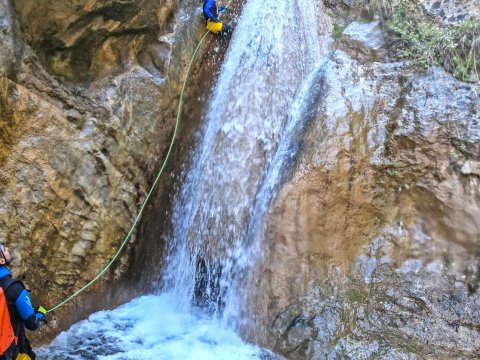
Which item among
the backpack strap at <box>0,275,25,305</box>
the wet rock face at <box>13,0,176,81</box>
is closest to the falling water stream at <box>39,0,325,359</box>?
the wet rock face at <box>13,0,176,81</box>

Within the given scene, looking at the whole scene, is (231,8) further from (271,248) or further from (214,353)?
(214,353)

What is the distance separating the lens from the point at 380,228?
532 centimetres

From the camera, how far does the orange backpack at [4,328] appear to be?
3330mm

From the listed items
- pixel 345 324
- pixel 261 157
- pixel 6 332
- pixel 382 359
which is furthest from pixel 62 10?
pixel 382 359

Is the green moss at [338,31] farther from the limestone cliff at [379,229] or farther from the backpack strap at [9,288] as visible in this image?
the backpack strap at [9,288]

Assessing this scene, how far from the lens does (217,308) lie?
18.9 ft

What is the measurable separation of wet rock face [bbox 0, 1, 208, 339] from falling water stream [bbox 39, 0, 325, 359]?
0.46 metres

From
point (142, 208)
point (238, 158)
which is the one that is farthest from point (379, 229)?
point (142, 208)

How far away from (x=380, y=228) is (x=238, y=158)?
2130 millimetres

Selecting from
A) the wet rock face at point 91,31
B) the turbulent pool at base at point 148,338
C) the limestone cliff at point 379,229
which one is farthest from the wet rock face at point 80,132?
the limestone cliff at point 379,229

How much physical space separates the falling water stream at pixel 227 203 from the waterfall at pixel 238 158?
0.05ft

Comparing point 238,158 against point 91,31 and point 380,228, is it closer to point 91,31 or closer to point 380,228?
point 380,228

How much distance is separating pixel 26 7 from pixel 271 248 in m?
3.87

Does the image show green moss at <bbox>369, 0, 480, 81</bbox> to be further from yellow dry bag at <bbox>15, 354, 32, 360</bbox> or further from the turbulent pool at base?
yellow dry bag at <bbox>15, 354, 32, 360</bbox>
